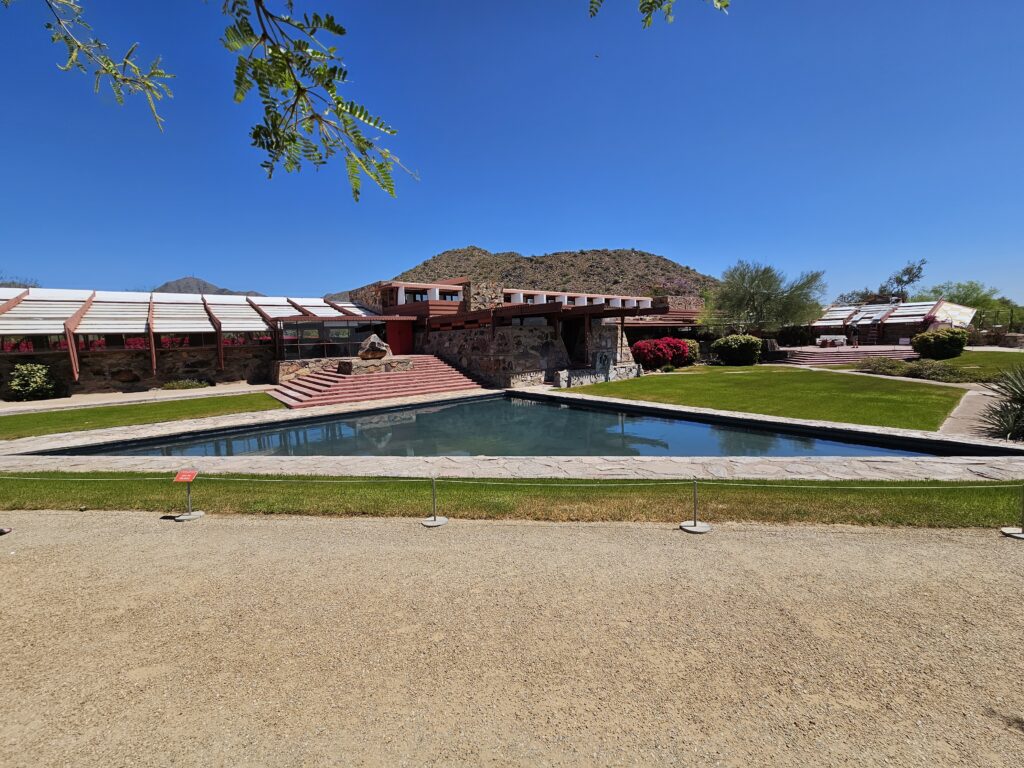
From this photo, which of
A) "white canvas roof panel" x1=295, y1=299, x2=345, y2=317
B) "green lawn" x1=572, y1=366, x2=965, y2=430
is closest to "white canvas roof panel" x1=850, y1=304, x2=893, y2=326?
"green lawn" x1=572, y1=366, x2=965, y2=430

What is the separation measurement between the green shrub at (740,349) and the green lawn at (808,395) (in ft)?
25.0

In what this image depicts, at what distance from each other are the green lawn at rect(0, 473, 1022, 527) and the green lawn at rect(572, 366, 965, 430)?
6.27 metres

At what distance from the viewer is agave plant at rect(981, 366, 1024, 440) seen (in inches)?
380

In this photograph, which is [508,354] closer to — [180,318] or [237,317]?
[237,317]

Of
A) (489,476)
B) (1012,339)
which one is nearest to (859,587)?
(489,476)

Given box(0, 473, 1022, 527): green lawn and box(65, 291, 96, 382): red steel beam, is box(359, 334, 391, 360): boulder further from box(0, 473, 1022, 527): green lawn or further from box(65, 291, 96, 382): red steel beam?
box(0, 473, 1022, 527): green lawn

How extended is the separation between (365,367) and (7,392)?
14.4m

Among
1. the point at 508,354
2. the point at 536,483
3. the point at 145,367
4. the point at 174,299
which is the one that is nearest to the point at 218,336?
the point at 145,367

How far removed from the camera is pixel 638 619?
12.2 ft

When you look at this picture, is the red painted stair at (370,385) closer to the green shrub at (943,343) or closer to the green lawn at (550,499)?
the green lawn at (550,499)

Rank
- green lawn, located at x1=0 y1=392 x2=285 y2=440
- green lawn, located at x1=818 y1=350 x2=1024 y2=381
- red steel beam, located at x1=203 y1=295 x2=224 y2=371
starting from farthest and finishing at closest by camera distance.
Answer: red steel beam, located at x1=203 y1=295 x2=224 y2=371, green lawn, located at x1=818 y1=350 x2=1024 y2=381, green lawn, located at x1=0 y1=392 x2=285 y2=440

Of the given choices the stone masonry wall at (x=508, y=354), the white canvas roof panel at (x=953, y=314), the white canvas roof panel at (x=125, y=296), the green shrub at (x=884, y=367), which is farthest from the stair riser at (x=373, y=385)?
the white canvas roof panel at (x=953, y=314)

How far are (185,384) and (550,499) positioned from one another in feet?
74.3

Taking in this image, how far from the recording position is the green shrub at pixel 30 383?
1870cm
